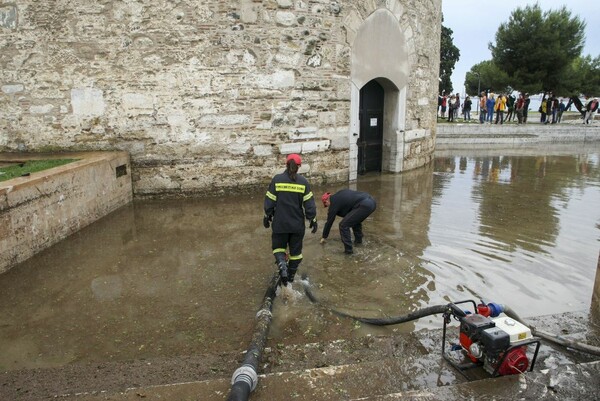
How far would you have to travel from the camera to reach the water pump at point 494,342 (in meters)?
2.95

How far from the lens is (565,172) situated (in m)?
12.4

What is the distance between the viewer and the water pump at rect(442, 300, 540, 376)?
116 inches

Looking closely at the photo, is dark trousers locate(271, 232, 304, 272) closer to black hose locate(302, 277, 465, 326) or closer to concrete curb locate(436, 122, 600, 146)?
black hose locate(302, 277, 465, 326)

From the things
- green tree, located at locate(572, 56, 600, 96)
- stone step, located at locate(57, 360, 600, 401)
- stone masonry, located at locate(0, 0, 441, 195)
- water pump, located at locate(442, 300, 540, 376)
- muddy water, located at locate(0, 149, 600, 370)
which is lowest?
muddy water, located at locate(0, 149, 600, 370)

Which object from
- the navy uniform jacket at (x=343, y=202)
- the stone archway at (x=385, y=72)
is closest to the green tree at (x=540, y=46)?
the stone archway at (x=385, y=72)

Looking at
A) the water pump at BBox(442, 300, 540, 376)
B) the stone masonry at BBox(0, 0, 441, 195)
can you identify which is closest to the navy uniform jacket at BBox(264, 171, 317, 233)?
the water pump at BBox(442, 300, 540, 376)

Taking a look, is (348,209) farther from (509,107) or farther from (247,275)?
(509,107)

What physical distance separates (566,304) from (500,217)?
3302mm

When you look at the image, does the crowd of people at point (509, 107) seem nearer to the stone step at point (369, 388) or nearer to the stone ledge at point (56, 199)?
the stone ledge at point (56, 199)

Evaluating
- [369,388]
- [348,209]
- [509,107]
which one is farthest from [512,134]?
[369,388]

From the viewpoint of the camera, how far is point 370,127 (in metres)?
11.5

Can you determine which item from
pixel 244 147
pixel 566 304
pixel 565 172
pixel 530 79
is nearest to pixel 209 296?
pixel 566 304

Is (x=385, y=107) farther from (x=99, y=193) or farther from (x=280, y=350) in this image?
(x=280, y=350)

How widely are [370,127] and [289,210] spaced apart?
7.16 m
